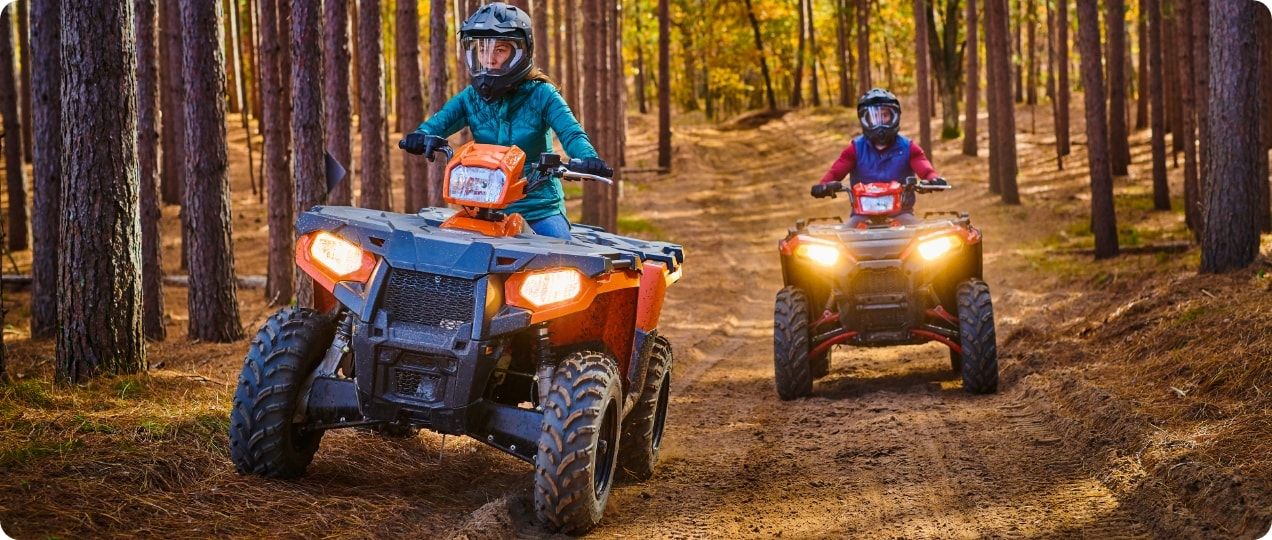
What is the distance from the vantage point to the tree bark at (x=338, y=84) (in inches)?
572

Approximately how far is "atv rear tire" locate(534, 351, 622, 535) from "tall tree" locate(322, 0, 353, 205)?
350 inches

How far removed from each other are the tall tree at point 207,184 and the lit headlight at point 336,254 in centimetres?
701

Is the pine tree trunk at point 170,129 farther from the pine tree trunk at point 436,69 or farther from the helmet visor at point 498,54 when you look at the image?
the helmet visor at point 498,54

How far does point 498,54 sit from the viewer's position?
277 inches

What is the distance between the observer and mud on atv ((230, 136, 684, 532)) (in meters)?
5.85

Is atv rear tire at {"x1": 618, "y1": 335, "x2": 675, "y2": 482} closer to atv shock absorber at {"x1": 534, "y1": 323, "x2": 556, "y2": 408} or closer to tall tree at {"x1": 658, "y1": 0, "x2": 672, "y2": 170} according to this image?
atv shock absorber at {"x1": 534, "y1": 323, "x2": 556, "y2": 408}

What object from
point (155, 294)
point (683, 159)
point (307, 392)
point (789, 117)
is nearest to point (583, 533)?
point (307, 392)

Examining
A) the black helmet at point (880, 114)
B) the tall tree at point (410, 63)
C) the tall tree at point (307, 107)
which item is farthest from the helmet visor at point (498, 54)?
the tall tree at point (410, 63)

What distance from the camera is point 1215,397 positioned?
8.27m

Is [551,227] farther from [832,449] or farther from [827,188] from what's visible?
[827,188]

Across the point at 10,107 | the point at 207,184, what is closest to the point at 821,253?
the point at 207,184

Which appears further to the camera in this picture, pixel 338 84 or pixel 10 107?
Result: pixel 10 107

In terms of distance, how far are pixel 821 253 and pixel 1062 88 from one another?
→ 69.5ft

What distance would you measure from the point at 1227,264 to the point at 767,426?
20.5 feet
